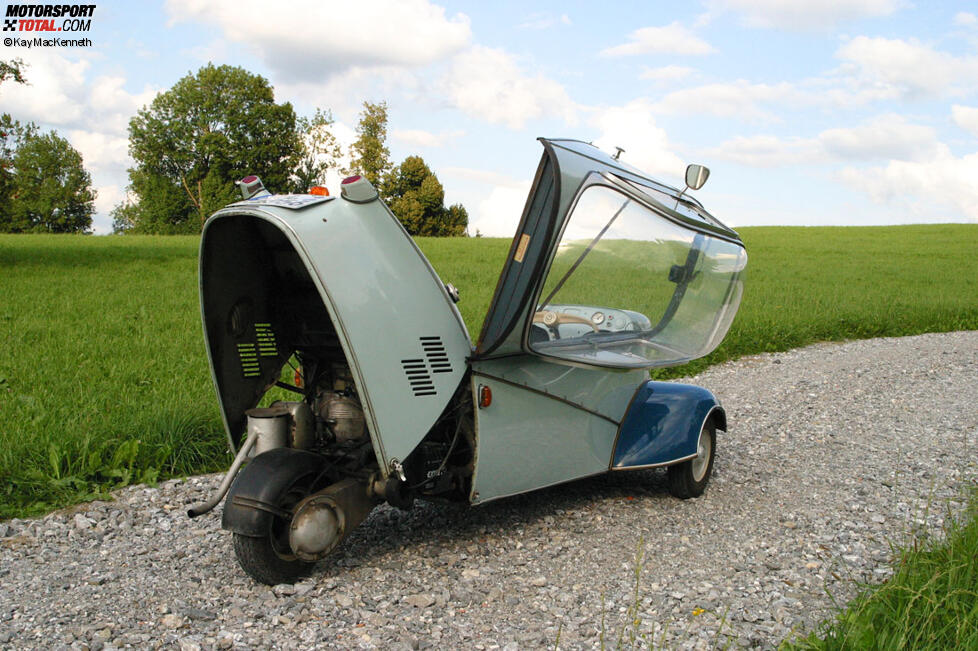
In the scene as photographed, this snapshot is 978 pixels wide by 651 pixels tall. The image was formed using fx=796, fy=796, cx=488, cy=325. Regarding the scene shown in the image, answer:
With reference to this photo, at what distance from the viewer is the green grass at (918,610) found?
2.84m

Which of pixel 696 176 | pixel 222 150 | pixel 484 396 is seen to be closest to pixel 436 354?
pixel 484 396

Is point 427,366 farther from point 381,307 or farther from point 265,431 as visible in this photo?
point 265,431

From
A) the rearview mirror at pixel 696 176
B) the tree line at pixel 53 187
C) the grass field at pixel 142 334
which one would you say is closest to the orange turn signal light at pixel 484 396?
the grass field at pixel 142 334

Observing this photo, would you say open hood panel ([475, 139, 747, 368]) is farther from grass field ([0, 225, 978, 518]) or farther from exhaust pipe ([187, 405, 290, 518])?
exhaust pipe ([187, 405, 290, 518])

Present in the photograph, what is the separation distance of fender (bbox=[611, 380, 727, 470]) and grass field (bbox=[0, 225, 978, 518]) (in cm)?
78

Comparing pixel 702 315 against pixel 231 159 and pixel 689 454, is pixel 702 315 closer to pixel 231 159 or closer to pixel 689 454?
pixel 689 454

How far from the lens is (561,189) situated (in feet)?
12.2

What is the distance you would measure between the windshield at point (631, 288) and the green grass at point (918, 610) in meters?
1.63

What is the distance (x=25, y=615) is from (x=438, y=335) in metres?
2.10

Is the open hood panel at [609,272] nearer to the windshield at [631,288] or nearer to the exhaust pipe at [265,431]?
the windshield at [631,288]

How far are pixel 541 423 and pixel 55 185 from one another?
77.5m

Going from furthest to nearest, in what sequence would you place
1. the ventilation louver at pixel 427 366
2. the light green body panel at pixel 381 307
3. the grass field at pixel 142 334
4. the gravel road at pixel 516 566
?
the grass field at pixel 142 334 → the ventilation louver at pixel 427 366 → the light green body panel at pixel 381 307 → the gravel road at pixel 516 566

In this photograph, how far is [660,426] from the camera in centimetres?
490

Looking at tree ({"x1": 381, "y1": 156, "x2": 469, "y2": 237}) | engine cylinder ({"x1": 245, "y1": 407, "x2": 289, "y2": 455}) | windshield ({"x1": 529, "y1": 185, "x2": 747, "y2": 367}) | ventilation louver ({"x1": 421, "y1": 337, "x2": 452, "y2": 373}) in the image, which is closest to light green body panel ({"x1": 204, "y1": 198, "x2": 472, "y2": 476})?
ventilation louver ({"x1": 421, "y1": 337, "x2": 452, "y2": 373})
